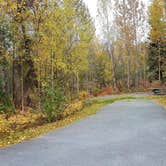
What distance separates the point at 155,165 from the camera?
229 inches

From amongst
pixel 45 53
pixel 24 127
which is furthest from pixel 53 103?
pixel 45 53

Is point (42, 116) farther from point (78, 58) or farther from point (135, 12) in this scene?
point (135, 12)

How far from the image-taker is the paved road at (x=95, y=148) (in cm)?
623

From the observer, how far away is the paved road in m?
6.23

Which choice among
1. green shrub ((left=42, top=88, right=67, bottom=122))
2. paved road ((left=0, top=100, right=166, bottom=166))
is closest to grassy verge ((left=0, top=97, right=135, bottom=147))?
green shrub ((left=42, top=88, right=67, bottom=122))

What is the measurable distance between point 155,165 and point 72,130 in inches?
195

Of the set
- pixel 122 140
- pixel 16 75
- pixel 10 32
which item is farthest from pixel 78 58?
pixel 122 140

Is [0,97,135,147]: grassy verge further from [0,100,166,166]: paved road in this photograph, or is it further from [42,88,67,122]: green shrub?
[0,100,166,166]: paved road

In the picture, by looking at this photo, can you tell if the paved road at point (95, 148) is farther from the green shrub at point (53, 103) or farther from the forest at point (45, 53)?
the forest at point (45, 53)

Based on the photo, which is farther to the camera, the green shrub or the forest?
the forest

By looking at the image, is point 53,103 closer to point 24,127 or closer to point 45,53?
point 24,127

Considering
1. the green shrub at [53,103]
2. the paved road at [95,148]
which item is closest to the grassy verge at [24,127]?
the green shrub at [53,103]

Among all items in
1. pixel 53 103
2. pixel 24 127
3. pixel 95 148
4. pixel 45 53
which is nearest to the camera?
pixel 95 148

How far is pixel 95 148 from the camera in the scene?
7469 millimetres
